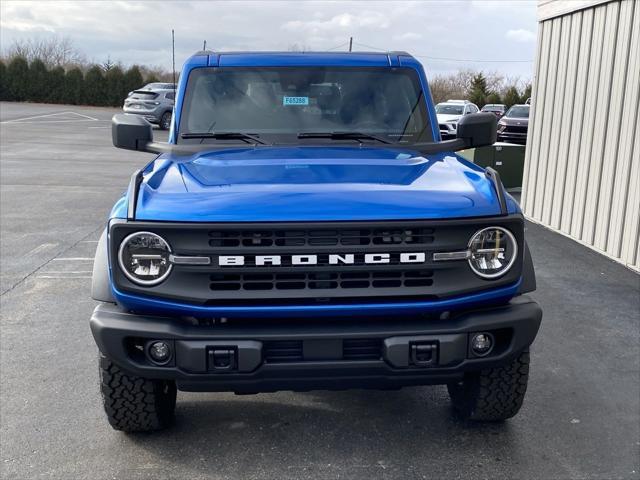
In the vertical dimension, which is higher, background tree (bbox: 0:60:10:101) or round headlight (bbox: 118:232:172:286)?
background tree (bbox: 0:60:10:101)

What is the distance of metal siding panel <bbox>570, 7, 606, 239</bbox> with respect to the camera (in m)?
8.42

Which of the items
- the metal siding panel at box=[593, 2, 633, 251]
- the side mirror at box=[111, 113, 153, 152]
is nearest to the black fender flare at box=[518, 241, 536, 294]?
the side mirror at box=[111, 113, 153, 152]

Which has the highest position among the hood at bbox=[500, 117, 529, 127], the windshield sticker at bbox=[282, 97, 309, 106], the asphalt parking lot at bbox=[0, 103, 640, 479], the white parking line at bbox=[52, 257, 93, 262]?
the windshield sticker at bbox=[282, 97, 309, 106]

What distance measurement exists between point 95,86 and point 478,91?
94.5 feet

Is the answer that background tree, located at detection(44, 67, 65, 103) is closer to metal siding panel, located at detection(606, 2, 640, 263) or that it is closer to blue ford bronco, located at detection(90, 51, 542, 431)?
metal siding panel, located at detection(606, 2, 640, 263)

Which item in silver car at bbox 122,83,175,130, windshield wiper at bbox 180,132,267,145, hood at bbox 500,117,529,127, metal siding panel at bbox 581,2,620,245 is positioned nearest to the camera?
windshield wiper at bbox 180,132,267,145

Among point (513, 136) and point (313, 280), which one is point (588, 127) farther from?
point (513, 136)

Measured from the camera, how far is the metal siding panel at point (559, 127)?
30.6 ft

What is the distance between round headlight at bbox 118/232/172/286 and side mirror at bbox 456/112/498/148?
2.20m

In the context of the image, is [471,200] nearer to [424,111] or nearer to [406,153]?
[406,153]

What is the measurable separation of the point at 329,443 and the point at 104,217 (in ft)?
23.2

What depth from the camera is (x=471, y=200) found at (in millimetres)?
3020

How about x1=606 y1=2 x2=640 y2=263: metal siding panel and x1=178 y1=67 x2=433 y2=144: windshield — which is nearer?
x1=178 y1=67 x2=433 y2=144: windshield

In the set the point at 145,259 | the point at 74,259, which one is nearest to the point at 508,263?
the point at 145,259
